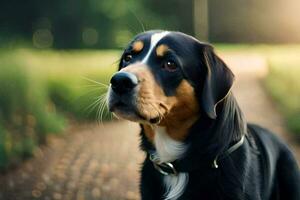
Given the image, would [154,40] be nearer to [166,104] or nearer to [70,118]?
[166,104]

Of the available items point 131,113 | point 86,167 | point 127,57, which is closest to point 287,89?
point 86,167

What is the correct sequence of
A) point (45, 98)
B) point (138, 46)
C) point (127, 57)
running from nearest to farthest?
1. point (138, 46)
2. point (127, 57)
3. point (45, 98)

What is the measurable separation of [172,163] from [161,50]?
781mm

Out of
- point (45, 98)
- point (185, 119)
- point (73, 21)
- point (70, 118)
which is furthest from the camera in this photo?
point (73, 21)

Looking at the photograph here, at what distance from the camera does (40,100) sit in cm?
1023

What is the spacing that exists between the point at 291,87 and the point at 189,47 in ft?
31.5

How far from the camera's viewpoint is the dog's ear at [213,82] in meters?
4.61

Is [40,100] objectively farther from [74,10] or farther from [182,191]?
[74,10]

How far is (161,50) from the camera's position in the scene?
4.80m

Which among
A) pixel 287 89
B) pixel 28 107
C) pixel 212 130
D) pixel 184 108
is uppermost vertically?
pixel 184 108

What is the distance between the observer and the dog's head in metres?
4.56

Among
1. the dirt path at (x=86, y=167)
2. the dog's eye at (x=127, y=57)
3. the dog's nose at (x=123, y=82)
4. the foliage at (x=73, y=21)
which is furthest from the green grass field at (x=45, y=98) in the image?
the foliage at (x=73, y=21)

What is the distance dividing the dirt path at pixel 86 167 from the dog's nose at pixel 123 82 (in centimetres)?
321

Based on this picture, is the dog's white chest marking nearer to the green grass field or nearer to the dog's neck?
the dog's neck
